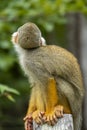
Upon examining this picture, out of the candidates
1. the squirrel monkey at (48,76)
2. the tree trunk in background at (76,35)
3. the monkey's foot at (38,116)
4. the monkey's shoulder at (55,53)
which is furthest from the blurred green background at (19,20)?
the tree trunk in background at (76,35)

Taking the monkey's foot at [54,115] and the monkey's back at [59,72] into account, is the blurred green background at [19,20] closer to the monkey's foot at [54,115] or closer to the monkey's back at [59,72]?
the monkey's back at [59,72]

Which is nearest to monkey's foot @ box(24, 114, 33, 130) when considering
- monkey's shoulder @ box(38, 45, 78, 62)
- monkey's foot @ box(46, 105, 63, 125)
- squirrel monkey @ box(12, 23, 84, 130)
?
squirrel monkey @ box(12, 23, 84, 130)

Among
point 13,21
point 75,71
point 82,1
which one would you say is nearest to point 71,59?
point 75,71

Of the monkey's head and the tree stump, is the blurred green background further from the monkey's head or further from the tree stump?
the tree stump

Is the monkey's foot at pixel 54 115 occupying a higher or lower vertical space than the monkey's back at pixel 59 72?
lower

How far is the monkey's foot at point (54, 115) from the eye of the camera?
216 inches

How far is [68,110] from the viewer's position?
20.5ft

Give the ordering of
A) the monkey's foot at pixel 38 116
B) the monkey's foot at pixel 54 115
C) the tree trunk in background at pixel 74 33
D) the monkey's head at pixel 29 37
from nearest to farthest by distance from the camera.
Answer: the monkey's foot at pixel 54 115, the monkey's foot at pixel 38 116, the monkey's head at pixel 29 37, the tree trunk in background at pixel 74 33

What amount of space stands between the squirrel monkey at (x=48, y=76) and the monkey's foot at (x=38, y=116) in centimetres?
2

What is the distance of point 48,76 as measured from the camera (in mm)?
6188

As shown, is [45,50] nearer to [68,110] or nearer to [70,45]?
[68,110]

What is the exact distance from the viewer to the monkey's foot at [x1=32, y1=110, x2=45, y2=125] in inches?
221

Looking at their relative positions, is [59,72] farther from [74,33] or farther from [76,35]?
[74,33]

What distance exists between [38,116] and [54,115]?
0.66 feet
